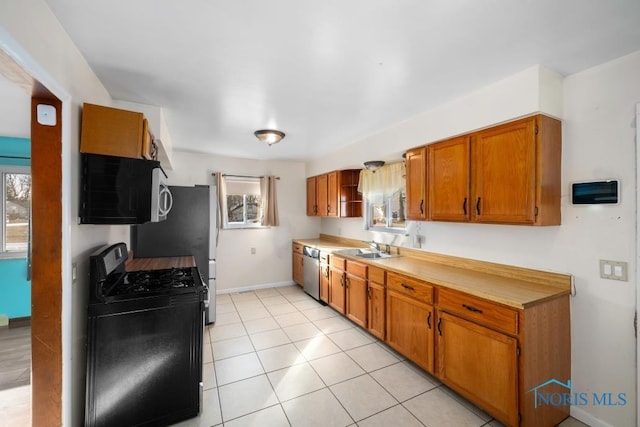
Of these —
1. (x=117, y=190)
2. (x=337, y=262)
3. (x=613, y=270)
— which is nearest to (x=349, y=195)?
(x=337, y=262)

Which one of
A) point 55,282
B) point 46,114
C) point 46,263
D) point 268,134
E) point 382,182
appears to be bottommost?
point 55,282

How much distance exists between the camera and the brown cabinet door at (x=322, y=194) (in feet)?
15.3

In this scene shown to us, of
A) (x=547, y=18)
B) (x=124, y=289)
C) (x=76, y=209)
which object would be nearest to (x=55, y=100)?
(x=76, y=209)

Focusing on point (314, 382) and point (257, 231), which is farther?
point (257, 231)

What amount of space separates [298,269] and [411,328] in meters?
2.83

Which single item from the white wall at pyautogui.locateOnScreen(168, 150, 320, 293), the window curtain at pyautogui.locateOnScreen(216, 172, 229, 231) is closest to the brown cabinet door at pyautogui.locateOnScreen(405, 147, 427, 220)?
the white wall at pyautogui.locateOnScreen(168, 150, 320, 293)

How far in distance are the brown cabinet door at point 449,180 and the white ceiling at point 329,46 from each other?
1.37ft

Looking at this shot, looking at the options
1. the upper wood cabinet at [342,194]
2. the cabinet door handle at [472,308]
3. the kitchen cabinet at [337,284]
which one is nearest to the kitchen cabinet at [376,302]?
the kitchen cabinet at [337,284]

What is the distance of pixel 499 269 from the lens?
93.3 inches

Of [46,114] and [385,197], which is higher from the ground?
[46,114]

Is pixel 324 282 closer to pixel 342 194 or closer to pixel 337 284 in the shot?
pixel 337 284

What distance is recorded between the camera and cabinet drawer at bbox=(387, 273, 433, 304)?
2318 millimetres

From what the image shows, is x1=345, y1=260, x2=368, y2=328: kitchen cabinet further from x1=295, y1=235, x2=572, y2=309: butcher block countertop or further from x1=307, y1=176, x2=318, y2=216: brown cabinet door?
x1=307, y1=176, x2=318, y2=216: brown cabinet door

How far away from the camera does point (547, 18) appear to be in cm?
140
